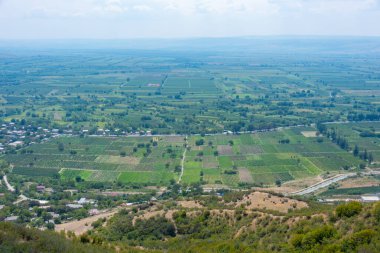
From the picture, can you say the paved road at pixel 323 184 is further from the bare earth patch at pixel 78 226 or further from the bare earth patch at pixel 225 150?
the bare earth patch at pixel 78 226

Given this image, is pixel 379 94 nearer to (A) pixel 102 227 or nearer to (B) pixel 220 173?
(B) pixel 220 173

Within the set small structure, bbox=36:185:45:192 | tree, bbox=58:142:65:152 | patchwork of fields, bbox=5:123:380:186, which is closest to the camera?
small structure, bbox=36:185:45:192

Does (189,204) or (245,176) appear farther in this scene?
(245,176)

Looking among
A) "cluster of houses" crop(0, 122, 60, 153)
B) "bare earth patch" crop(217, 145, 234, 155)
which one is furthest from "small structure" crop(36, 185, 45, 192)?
"bare earth patch" crop(217, 145, 234, 155)

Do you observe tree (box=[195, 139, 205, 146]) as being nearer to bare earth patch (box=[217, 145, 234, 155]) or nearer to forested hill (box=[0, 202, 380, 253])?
bare earth patch (box=[217, 145, 234, 155])

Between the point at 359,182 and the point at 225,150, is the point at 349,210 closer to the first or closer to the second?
the point at 359,182

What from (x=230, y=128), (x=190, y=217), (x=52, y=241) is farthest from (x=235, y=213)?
(x=230, y=128)

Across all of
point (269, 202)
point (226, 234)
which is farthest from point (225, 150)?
point (226, 234)
